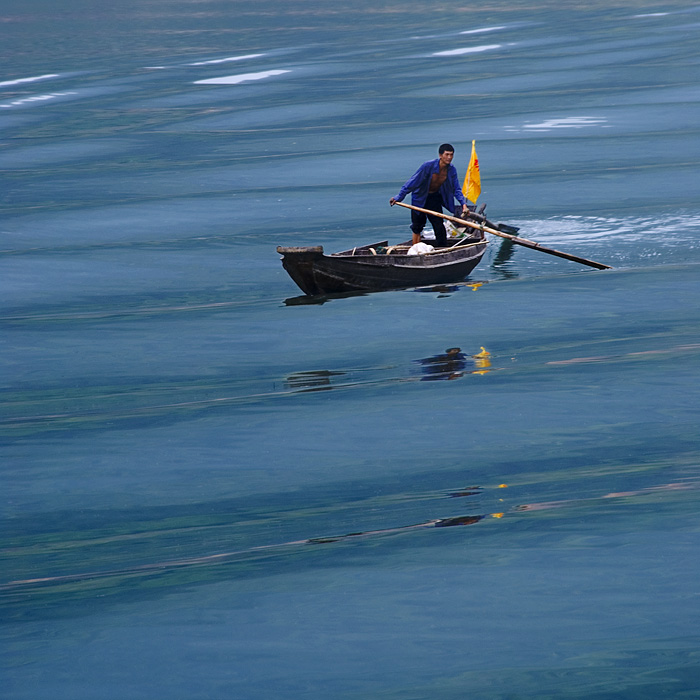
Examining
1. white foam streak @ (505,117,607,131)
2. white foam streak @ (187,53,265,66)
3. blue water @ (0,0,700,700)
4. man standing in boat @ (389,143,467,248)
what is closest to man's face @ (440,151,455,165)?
man standing in boat @ (389,143,467,248)

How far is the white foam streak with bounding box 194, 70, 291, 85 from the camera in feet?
127

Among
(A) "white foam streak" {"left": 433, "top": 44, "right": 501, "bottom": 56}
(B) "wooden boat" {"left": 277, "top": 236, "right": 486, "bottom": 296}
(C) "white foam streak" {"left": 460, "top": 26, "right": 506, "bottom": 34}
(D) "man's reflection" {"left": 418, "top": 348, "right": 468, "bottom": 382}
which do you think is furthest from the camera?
(C) "white foam streak" {"left": 460, "top": 26, "right": 506, "bottom": 34}

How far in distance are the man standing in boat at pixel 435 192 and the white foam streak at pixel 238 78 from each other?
23.4 m

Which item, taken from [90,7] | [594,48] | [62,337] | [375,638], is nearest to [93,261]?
[62,337]

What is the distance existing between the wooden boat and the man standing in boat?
0.44m

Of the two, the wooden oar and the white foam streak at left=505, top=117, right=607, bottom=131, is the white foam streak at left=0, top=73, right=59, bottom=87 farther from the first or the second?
the wooden oar

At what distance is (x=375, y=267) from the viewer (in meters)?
14.8

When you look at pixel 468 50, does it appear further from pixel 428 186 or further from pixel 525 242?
pixel 525 242

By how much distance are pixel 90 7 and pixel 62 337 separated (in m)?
91.1

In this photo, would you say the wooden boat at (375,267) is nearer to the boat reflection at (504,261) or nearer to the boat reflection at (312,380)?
the boat reflection at (504,261)

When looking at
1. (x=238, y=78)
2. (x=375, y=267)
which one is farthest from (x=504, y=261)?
(x=238, y=78)

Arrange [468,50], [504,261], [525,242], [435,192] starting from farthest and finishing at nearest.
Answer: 1. [468,50]
2. [504,261]
3. [435,192]
4. [525,242]

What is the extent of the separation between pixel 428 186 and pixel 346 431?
599cm

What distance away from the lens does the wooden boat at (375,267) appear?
14.3m
